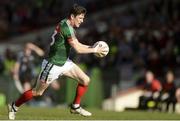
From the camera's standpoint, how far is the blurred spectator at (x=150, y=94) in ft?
81.0

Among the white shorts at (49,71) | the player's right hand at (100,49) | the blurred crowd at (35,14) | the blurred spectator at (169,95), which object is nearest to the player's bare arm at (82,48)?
the player's right hand at (100,49)

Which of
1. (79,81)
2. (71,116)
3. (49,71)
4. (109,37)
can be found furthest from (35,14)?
(49,71)

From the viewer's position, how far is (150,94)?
82.0 feet

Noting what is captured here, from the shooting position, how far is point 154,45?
29.8 metres

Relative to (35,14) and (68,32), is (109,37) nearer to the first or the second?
(35,14)

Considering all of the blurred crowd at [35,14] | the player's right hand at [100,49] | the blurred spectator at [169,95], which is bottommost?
the blurred spectator at [169,95]

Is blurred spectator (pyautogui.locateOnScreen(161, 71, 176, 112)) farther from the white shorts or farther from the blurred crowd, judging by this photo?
the blurred crowd

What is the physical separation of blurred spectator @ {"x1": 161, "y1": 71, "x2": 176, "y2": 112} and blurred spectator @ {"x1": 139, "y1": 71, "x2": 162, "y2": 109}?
195mm

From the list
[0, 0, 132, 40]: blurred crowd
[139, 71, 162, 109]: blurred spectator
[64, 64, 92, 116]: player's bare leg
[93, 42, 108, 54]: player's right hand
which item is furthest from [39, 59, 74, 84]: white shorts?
[0, 0, 132, 40]: blurred crowd

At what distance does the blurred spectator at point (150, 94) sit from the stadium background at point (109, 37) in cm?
199

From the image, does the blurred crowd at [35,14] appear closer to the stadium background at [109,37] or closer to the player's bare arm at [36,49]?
the stadium background at [109,37]

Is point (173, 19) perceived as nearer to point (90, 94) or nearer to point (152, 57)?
point (152, 57)

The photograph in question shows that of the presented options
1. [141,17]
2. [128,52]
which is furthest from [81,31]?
[128,52]

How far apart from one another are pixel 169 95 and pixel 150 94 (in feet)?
2.89
